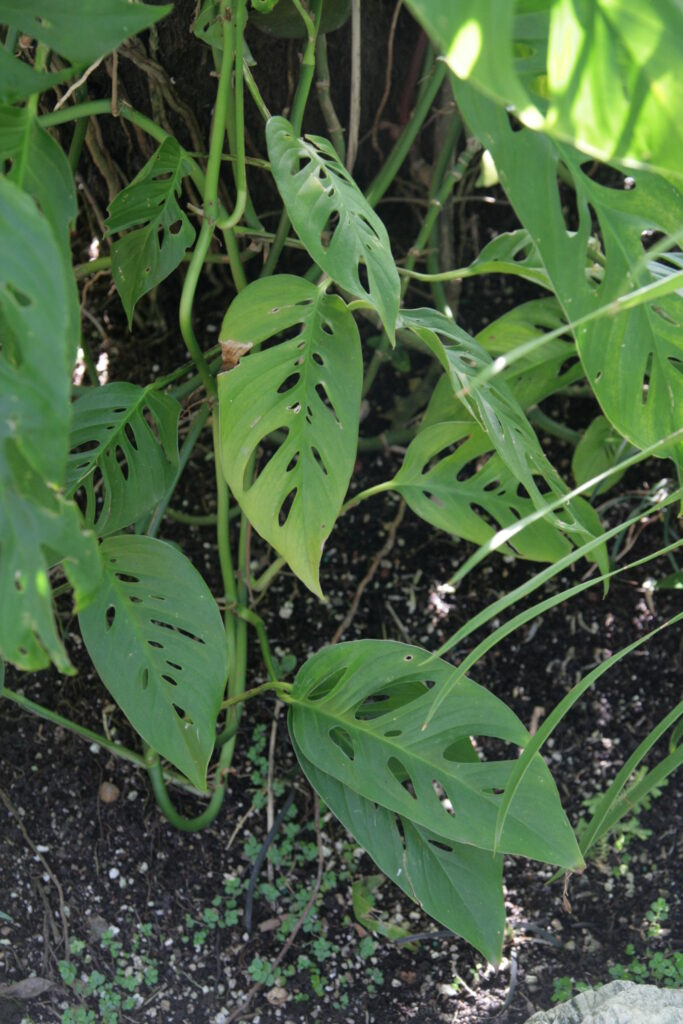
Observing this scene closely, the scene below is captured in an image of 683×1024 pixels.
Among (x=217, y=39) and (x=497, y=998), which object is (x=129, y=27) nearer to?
(x=217, y=39)

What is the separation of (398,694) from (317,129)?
0.86 meters

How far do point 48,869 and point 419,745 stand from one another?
1.72 feet

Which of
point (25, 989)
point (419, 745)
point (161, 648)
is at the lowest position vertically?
point (25, 989)

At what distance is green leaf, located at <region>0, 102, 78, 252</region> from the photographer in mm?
675

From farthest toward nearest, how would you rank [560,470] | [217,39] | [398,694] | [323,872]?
[560,470] → [323,872] → [398,694] → [217,39]

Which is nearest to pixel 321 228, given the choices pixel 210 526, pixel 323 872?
pixel 210 526

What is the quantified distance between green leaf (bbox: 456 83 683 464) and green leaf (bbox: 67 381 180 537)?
416 mm

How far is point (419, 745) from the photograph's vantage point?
93 centimetres

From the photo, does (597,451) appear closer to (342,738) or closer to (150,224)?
(342,738)

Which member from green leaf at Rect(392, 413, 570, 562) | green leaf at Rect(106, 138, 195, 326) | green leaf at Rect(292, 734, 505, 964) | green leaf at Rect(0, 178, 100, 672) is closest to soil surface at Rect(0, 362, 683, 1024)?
green leaf at Rect(292, 734, 505, 964)

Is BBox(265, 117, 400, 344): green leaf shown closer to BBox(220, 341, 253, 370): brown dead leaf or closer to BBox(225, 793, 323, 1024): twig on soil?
BBox(220, 341, 253, 370): brown dead leaf

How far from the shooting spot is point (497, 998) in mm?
1063

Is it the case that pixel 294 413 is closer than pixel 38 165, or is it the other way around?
pixel 38 165

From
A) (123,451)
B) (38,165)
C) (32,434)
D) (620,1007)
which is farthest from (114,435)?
(620,1007)
